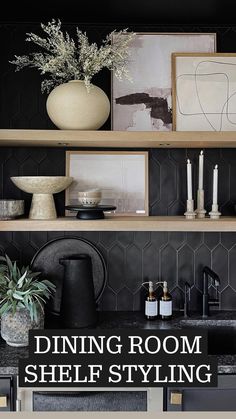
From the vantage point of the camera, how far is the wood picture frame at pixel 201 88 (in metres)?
2.04

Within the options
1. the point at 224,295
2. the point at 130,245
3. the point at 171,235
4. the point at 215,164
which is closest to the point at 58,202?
the point at 130,245

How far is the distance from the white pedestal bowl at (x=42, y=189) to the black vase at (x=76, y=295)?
0.76 feet

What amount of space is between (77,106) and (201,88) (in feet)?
2.07

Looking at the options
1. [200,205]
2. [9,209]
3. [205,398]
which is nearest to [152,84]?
[200,205]

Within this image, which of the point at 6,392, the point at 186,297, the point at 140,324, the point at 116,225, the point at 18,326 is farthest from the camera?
the point at 186,297

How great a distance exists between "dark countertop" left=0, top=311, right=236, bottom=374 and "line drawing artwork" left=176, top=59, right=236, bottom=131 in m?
0.90

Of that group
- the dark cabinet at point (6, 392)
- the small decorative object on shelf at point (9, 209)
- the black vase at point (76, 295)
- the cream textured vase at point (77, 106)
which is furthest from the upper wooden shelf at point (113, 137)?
the dark cabinet at point (6, 392)

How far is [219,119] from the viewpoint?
2061mm

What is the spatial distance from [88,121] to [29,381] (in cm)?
107

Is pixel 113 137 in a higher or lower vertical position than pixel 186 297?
higher

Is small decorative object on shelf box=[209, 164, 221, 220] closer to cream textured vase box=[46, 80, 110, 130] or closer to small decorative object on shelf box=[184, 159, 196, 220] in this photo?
small decorative object on shelf box=[184, 159, 196, 220]

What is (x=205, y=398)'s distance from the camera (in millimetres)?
1603

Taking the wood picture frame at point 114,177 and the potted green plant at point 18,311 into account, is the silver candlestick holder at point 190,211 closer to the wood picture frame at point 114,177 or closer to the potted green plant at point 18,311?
the wood picture frame at point 114,177

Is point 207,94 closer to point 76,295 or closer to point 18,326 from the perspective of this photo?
point 76,295
